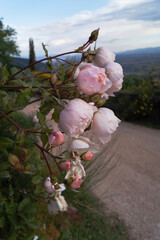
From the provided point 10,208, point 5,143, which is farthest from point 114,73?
point 10,208

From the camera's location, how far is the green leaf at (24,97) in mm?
450

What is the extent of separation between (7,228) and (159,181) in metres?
1.98

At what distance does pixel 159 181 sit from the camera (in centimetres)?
258

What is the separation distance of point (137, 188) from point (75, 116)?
223 centimetres

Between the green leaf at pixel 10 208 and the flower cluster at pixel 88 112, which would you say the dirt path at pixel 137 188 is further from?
the flower cluster at pixel 88 112

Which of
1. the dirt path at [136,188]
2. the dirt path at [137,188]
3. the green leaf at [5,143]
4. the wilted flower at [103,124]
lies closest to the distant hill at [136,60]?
the dirt path at [136,188]

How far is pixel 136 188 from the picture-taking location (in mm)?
2406

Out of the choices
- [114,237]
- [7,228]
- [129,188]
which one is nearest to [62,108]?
[7,228]

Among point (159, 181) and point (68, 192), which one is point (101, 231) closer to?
point (68, 192)

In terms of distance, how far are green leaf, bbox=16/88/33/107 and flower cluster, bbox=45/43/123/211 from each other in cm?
8

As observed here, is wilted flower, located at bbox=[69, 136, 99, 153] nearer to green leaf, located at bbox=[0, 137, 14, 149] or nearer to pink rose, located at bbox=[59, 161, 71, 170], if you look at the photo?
pink rose, located at bbox=[59, 161, 71, 170]

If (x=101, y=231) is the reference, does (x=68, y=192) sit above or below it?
above

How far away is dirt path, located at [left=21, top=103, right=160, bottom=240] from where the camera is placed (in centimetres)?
191

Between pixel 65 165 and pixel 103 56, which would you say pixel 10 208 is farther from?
pixel 103 56
